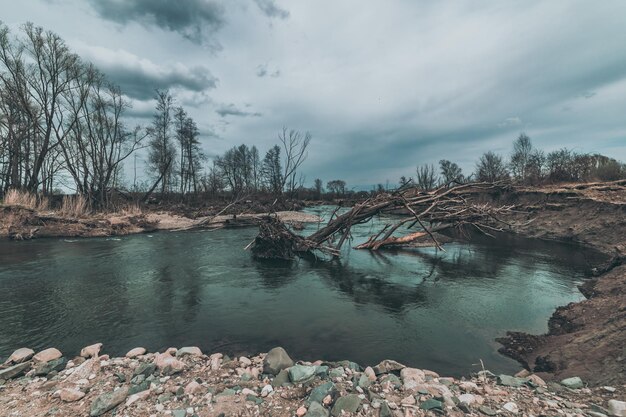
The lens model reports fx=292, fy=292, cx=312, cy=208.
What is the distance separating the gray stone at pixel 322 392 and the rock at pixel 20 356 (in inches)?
173

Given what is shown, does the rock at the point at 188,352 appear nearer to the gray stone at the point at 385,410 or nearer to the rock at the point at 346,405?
the rock at the point at 346,405

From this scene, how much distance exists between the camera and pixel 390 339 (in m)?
5.46

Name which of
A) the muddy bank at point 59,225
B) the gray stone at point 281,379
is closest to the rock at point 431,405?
the gray stone at point 281,379

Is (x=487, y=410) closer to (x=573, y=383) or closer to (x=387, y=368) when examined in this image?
(x=387, y=368)

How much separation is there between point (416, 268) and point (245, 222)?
50.0 ft

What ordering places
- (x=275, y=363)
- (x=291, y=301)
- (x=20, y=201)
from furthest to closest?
(x=20, y=201) → (x=291, y=301) → (x=275, y=363)

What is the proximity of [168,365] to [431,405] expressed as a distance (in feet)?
10.7

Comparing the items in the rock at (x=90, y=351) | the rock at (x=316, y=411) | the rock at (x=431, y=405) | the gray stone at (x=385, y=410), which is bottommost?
the rock at (x=90, y=351)

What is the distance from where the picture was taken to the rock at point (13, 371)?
3816 millimetres

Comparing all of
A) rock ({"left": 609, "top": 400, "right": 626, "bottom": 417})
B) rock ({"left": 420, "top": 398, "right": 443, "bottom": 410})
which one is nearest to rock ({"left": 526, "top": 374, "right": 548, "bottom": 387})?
rock ({"left": 609, "top": 400, "right": 626, "bottom": 417})

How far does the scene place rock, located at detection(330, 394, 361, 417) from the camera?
9.66 ft

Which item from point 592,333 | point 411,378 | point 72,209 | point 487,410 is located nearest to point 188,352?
point 411,378

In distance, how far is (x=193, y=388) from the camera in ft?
11.1

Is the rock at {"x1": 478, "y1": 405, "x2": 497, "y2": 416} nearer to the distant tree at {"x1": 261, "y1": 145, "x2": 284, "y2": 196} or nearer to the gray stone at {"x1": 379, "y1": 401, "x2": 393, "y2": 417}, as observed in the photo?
the gray stone at {"x1": 379, "y1": 401, "x2": 393, "y2": 417}
